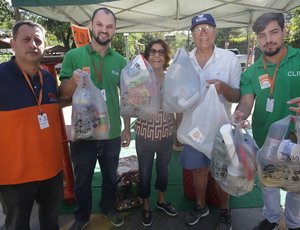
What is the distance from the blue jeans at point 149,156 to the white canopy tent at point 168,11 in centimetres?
294

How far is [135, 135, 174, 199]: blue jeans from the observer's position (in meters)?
2.15

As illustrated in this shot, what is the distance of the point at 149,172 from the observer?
227 cm

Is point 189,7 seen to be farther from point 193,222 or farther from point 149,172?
point 193,222

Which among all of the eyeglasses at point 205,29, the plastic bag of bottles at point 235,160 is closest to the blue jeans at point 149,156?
the plastic bag of bottles at point 235,160

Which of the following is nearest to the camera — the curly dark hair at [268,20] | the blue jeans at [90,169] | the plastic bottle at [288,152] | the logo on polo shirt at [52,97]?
the plastic bottle at [288,152]

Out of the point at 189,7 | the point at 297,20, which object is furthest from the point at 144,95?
the point at 297,20

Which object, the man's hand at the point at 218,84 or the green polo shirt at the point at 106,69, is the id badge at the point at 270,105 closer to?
the man's hand at the point at 218,84

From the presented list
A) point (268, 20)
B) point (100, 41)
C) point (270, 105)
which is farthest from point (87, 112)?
point (268, 20)

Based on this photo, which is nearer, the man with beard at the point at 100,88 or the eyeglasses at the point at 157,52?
the man with beard at the point at 100,88

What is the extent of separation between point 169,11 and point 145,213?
4487mm

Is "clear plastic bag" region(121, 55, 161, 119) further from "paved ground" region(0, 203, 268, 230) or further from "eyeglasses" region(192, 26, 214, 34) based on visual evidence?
"paved ground" region(0, 203, 268, 230)

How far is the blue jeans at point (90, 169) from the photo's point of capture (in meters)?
1.99

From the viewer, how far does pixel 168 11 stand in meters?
5.11

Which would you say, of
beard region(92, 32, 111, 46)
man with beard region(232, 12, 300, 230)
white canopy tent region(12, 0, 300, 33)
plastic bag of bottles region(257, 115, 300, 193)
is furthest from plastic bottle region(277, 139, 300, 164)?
white canopy tent region(12, 0, 300, 33)
